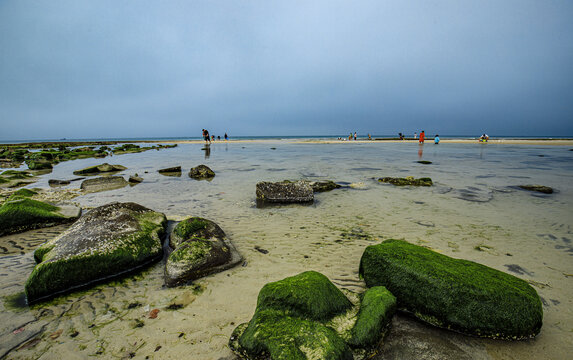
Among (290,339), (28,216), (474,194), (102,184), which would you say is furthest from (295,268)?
(102,184)

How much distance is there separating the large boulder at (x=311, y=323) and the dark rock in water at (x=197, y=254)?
1.51m

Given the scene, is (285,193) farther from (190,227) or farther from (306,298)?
(306,298)

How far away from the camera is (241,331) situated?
2.63 metres

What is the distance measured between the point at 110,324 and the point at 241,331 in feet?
5.64

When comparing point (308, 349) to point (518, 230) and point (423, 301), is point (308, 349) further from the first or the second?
point (518, 230)

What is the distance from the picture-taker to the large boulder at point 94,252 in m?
3.43

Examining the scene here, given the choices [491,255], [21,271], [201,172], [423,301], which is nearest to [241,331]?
[423,301]

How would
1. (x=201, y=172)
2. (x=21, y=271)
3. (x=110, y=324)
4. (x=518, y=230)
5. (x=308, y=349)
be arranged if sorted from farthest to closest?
1. (x=201, y=172)
2. (x=518, y=230)
3. (x=21, y=271)
4. (x=110, y=324)
5. (x=308, y=349)

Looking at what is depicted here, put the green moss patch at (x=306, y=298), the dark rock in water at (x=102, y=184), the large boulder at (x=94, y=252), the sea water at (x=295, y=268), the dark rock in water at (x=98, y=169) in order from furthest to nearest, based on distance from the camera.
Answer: the dark rock in water at (x=98, y=169) < the dark rock in water at (x=102, y=184) < the large boulder at (x=94, y=252) < the green moss patch at (x=306, y=298) < the sea water at (x=295, y=268)

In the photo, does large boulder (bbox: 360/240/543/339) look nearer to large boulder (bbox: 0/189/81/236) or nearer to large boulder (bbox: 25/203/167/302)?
large boulder (bbox: 25/203/167/302)

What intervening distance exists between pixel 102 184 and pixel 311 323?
41.2 ft

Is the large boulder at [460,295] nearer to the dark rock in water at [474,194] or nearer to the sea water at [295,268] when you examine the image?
the sea water at [295,268]

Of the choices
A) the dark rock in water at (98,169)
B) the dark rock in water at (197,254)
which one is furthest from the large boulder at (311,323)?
the dark rock in water at (98,169)

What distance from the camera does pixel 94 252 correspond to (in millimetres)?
3775
